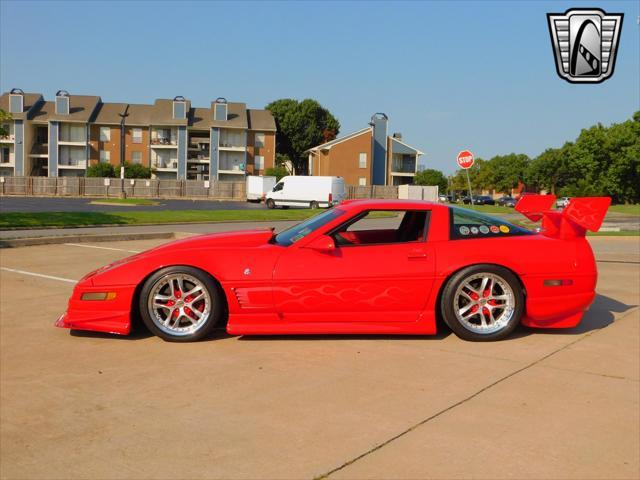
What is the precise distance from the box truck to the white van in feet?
26.5

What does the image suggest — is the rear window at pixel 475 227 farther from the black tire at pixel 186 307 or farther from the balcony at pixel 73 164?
the balcony at pixel 73 164

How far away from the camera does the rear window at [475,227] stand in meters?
5.52

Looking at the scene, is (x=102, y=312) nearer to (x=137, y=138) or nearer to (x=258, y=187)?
(x=258, y=187)

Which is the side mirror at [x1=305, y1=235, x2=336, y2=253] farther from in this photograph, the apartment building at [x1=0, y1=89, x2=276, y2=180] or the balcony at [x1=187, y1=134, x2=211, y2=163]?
the balcony at [x1=187, y1=134, x2=211, y2=163]

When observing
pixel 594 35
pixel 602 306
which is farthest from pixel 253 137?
pixel 602 306

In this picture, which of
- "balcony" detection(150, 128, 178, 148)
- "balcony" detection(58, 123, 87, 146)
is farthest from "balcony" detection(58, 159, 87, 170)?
"balcony" detection(150, 128, 178, 148)

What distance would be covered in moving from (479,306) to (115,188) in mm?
57691

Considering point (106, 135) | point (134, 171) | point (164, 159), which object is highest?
point (106, 135)

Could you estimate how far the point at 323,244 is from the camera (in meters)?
5.27

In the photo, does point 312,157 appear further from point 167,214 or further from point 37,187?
point 167,214

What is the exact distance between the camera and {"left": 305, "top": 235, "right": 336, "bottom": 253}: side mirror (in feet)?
17.2

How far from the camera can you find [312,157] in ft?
262

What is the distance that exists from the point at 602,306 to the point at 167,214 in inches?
867

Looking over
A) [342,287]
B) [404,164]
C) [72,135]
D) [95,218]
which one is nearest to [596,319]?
[342,287]
